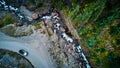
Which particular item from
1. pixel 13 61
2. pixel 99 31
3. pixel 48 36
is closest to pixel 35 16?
pixel 48 36

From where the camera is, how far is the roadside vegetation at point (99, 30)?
18489mm

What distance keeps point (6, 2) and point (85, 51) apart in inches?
471

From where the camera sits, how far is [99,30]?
21281 mm

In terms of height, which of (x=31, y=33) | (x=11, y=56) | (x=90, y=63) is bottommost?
(x=90, y=63)

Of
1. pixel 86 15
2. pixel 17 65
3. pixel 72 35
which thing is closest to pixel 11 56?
pixel 17 65

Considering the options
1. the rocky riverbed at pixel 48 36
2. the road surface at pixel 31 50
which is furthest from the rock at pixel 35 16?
the road surface at pixel 31 50

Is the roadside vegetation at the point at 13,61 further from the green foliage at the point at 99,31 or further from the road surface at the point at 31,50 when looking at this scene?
the green foliage at the point at 99,31

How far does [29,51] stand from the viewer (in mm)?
23531

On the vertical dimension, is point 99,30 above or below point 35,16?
below

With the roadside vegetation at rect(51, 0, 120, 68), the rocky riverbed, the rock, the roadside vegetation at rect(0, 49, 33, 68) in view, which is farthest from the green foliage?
the roadside vegetation at rect(0, 49, 33, 68)

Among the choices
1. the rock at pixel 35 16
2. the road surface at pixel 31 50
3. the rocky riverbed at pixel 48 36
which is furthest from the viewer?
the rock at pixel 35 16

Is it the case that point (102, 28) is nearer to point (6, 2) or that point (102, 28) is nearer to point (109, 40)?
point (109, 40)

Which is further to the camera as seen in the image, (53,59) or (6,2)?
(6,2)

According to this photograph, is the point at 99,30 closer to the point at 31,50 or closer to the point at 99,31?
the point at 99,31
